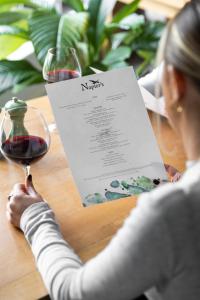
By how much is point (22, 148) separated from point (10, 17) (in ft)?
5.76

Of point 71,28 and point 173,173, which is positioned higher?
point 173,173

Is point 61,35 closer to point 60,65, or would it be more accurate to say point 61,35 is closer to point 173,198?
point 60,65

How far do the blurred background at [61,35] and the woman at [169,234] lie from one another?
1.52 meters

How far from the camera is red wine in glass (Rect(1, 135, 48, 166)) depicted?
1170 mm

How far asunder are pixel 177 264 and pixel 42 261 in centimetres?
28

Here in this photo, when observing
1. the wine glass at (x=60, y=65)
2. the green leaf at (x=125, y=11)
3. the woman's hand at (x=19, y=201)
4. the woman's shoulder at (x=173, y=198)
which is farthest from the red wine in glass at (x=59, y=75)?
the green leaf at (x=125, y=11)

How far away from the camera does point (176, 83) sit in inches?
32.6

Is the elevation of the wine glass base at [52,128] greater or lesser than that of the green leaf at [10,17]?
greater

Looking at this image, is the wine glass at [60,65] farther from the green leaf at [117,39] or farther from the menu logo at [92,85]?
the green leaf at [117,39]

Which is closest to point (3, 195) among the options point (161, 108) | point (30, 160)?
point (30, 160)

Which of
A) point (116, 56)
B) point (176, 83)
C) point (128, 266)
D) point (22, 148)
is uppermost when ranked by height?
point (176, 83)

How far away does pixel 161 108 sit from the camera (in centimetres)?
146

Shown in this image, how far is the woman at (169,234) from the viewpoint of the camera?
76cm

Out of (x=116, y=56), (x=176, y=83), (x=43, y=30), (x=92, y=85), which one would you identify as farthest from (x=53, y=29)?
(x=176, y=83)
